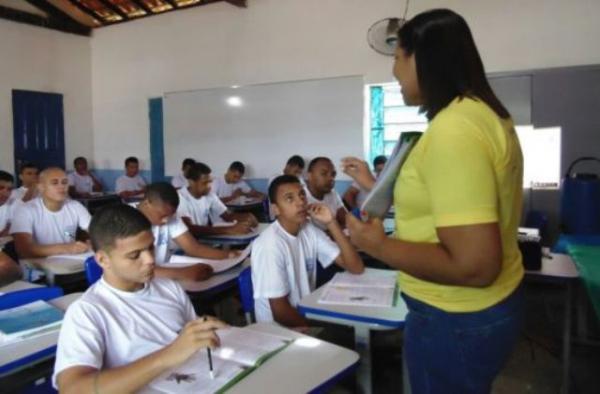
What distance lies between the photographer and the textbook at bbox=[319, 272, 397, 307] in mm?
1998

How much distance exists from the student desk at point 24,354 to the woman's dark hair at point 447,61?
1.45 meters

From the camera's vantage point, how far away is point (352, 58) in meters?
6.43

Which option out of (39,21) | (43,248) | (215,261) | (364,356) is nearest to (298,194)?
(215,261)

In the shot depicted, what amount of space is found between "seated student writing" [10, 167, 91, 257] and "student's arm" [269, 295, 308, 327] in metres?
1.86

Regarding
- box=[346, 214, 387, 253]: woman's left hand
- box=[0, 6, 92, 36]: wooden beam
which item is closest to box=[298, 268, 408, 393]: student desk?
box=[346, 214, 387, 253]: woman's left hand

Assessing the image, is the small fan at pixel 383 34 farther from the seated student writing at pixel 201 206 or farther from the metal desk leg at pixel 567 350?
the metal desk leg at pixel 567 350

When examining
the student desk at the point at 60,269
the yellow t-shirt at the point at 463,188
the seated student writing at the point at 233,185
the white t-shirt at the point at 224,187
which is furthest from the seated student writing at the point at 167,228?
the white t-shirt at the point at 224,187

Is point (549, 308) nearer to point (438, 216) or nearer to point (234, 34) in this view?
point (438, 216)

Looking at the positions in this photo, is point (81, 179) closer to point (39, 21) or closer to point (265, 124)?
point (39, 21)

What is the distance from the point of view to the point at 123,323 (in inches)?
57.6

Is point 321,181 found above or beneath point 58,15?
beneath

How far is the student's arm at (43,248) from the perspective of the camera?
3.17 m

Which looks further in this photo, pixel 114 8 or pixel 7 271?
pixel 114 8

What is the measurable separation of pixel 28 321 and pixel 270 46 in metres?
5.80
